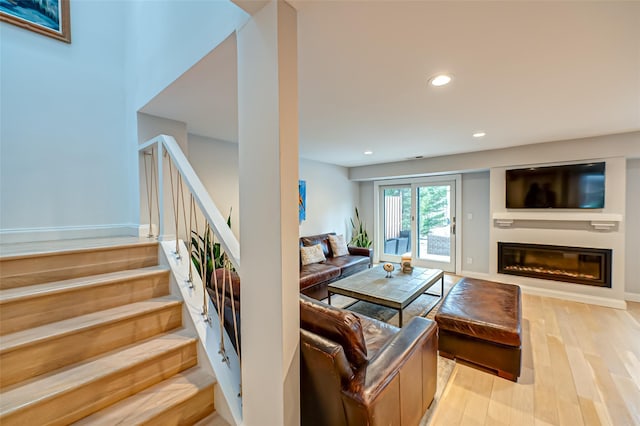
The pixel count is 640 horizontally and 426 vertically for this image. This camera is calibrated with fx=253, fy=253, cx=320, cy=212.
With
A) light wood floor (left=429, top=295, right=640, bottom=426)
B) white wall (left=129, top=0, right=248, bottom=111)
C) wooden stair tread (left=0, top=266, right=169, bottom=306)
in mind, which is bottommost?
light wood floor (left=429, top=295, right=640, bottom=426)

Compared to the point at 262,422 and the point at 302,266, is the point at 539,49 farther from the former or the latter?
the point at 302,266

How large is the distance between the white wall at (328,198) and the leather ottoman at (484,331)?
3101 millimetres

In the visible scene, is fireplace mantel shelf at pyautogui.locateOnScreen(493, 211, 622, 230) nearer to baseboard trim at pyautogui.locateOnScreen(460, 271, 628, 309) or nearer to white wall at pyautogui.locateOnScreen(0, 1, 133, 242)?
baseboard trim at pyautogui.locateOnScreen(460, 271, 628, 309)

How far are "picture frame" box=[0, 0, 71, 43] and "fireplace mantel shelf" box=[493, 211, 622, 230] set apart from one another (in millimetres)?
5988

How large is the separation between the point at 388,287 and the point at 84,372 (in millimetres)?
2628

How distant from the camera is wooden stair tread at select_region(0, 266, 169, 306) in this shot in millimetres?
1360

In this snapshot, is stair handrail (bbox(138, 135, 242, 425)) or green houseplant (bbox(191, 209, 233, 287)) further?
green houseplant (bbox(191, 209, 233, 287))

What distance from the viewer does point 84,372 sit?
4.07 feet

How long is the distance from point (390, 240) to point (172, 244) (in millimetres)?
5117

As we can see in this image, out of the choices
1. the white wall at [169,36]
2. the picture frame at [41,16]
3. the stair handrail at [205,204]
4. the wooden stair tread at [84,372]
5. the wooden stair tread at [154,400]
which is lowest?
the wooden stair tread at [154,400]

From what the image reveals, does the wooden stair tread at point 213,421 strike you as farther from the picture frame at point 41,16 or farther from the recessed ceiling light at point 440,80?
the picture frame at point 41,16

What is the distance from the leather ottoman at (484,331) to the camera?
199 centimetres

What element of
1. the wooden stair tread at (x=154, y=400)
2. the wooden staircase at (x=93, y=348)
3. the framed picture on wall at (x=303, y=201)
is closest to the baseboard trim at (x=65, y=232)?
the wooden staircase at (x=93, y=348)

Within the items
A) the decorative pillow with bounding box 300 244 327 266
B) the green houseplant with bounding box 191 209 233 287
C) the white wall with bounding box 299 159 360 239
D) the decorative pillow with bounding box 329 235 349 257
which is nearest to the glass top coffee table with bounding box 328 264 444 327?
the decorative pillow with bounding box 300 244 327 266
